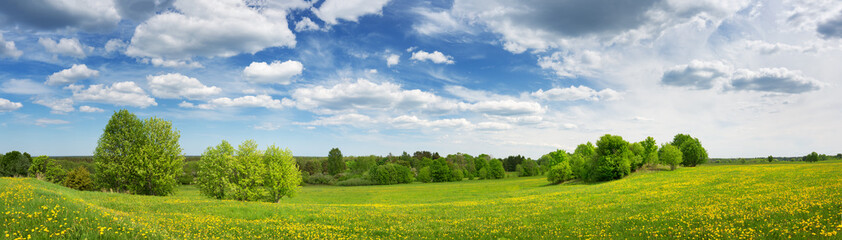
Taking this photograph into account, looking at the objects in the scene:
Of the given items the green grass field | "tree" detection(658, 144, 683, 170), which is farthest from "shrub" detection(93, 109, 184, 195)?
"tree" detection(658, 144, 683, 170)

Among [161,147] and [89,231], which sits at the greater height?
[161,147]

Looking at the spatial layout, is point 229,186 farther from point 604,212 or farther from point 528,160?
point 528,160

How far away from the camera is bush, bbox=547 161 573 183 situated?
77.5 metres

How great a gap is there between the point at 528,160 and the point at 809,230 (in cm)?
14284

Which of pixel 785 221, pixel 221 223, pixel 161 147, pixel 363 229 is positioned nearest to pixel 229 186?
pixel 161 147

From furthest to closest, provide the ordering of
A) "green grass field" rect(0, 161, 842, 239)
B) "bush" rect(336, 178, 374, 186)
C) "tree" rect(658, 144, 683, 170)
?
1. "bush" rect(336, 178, 374, 186)
2. "tree" rect(658, 144, 683, 170)
3. "green grass field" rect(0, 161, 842, 239)

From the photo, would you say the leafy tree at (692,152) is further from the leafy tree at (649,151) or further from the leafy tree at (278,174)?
the leafy tree at (278,174)

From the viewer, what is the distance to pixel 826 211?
15844 millimetres

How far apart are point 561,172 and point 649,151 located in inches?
729

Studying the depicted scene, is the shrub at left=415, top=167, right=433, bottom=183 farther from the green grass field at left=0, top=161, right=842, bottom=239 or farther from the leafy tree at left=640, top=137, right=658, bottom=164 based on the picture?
the green grass field at left=0, top=161, right=842, bottom=239

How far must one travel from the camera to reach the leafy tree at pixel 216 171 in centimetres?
4397

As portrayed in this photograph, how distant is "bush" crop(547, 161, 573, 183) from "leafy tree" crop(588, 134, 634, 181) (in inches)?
387

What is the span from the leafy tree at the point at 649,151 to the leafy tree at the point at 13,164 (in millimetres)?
140924

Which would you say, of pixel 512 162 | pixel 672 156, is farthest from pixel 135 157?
pixel 512 162
